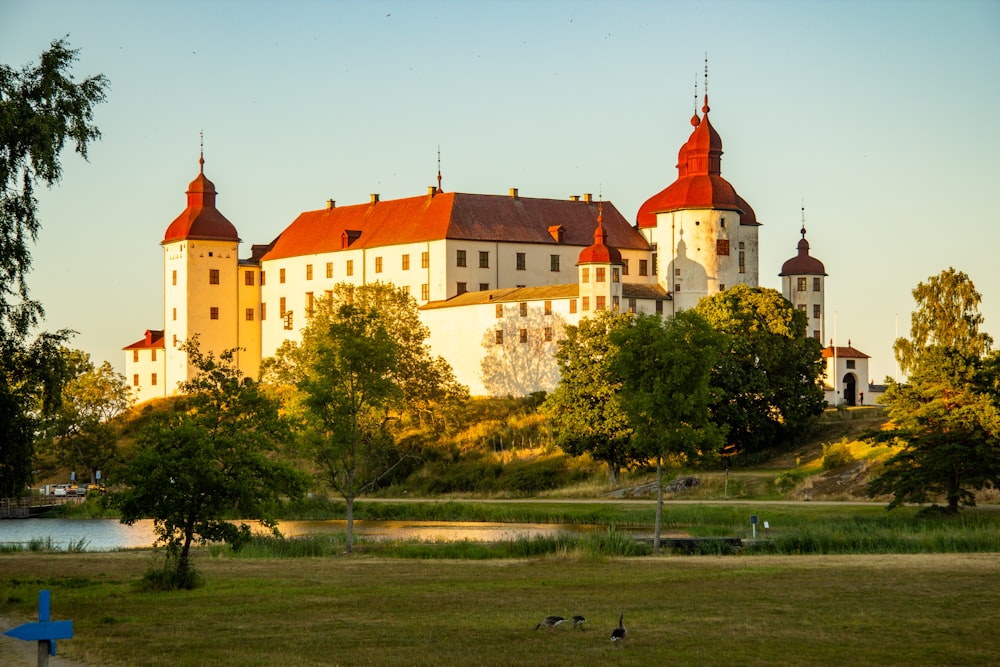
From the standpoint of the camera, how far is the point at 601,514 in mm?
54000

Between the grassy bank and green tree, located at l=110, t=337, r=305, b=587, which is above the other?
green tree, located at l=110, t=337, r=305, b=587

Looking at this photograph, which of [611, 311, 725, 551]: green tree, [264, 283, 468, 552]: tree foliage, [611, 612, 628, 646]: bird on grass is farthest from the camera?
[264, 283, 468, 552]: tree foliage

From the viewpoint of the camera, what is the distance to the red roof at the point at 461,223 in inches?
3794

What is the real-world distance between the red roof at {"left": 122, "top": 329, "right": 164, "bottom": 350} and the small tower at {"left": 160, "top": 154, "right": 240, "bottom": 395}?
3695 millimetres

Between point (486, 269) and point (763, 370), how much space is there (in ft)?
95.3

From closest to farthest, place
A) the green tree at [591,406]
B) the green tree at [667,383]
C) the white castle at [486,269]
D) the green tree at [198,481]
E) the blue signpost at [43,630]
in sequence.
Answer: the blue signpost at [43,630]
the green tree at [198,481]
the green tree at [667,383]
the green tree at [591,406]
the white castle at [486,269]

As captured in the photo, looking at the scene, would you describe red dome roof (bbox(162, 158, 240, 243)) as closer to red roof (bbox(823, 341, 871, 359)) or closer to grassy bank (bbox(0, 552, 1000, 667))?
red roof (bbox(823, 341, 871, 359))

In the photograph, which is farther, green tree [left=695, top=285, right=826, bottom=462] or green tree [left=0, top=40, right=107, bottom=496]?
green tree [left=695, top=285, right=826, bottom=462]

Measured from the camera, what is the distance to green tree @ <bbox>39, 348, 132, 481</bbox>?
8512 cm

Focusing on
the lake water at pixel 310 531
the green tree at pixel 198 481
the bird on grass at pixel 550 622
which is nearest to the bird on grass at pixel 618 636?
the bird on grass at pixel 550 622

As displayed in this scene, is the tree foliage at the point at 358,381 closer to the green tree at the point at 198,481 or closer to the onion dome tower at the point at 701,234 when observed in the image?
the green tree at the point at 198,481

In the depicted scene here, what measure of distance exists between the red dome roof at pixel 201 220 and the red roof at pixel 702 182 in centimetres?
3043

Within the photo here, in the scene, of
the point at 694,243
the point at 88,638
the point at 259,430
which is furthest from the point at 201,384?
the point at 694,243

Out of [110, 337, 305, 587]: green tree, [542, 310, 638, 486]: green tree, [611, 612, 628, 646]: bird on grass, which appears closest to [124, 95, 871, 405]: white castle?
[542, 310, 638, 486]: green tree
